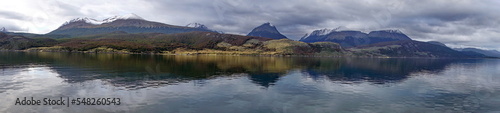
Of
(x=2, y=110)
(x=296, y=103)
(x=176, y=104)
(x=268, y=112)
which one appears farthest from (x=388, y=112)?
(x=2, y=110)

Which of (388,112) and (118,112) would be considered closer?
(118,112)

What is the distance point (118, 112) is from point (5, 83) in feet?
121

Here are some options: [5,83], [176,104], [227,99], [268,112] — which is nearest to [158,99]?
[176,104]

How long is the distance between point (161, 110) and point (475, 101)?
58.2m

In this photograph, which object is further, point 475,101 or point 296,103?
point 475,101

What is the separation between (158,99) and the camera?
40.9m

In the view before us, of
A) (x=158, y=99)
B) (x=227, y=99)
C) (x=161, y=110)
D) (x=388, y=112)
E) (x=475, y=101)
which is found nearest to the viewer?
(x=161, y=110)

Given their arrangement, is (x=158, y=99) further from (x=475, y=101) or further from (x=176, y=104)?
(x=475, y=101)

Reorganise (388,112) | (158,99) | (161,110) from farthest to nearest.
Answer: (158,99) → (388,112) → (161,110)

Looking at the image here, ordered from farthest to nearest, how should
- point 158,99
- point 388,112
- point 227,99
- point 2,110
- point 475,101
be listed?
point 475,101 < point 227,99 < point 158,99 < point 388,112 < point 2,110

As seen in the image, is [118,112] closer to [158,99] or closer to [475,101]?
[158,99]

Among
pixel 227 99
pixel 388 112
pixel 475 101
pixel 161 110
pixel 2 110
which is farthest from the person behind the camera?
pixel 475 101

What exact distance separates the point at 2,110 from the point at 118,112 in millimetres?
14059

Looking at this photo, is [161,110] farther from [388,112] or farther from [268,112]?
[388,112]
